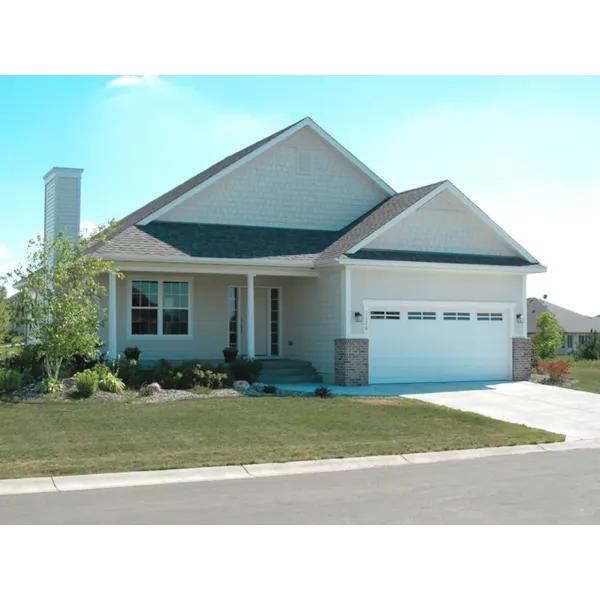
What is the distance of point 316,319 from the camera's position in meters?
21.5

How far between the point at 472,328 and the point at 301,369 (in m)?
5.16

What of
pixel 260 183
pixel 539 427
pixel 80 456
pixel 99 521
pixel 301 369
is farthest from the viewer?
pixel 260 183

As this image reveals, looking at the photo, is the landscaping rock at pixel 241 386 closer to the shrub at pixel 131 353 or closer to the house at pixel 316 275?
the house at pixel 316 275

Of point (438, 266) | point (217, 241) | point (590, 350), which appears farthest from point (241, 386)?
point (590, 350)

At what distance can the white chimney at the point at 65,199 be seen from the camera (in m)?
23.8

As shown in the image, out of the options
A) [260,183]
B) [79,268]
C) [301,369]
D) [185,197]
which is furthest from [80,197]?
[301,369]

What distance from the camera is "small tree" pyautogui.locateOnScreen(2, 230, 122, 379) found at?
643 inches

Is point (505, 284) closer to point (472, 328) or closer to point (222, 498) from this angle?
point (472, 328)

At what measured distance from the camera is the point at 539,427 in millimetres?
14477

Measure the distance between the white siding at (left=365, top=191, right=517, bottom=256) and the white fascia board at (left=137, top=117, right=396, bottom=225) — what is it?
3.19 meters

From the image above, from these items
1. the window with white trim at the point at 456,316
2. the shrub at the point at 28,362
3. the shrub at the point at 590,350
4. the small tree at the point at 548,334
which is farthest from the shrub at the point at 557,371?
the small tree at the point at 548,334

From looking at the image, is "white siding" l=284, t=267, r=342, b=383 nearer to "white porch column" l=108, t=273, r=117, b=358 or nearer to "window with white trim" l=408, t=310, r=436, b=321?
"window with white trim" l=408, t=310, r=436, b=321

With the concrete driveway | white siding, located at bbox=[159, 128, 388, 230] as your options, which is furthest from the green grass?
white siding, located at bbox=[159, 128, 388, 230]

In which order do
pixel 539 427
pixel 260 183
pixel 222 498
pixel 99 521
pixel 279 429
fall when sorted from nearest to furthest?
1. pixel 99 521
2. pixel 222 498
3. pixel 279 429
4. pixel 539 427
5. pixel 260 183
